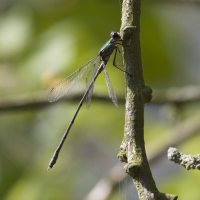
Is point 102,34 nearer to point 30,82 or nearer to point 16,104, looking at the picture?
point 30,82

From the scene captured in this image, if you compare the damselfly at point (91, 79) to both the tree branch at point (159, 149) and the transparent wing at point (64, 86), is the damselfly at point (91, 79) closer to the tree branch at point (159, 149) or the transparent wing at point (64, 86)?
the transparent wing at point (64, 86)

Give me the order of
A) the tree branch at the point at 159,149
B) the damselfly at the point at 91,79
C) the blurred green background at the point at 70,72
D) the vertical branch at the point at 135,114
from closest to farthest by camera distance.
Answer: the vertical branch at the point at 135,114 → the damselfly at the point at 91,79 → the tree branch at the point at 159,149 → the blurred green background at the point at 70,72

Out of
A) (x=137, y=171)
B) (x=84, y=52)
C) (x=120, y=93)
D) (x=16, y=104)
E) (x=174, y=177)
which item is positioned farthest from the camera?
(x=84, y=52)

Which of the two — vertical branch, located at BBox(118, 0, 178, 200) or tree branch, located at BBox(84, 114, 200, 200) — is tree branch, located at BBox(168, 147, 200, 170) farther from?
tree branch, located at BBox(84, 114, 200, 200)

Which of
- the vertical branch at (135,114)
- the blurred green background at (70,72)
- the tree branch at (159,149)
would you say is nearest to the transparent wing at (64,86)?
the blurred green background at (70,72)

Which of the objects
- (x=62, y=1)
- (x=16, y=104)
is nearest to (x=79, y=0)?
(x=62, y=1)

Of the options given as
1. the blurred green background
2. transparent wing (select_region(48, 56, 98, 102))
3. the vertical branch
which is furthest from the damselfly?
the blurred green background
